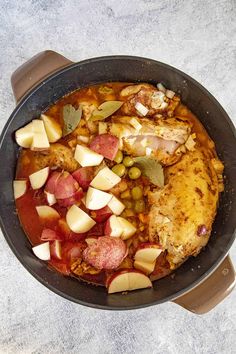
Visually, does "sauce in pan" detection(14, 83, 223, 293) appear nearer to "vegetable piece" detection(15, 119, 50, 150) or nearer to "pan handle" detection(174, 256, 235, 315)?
"vegetable piece" detection(15, 119, 50, 150)

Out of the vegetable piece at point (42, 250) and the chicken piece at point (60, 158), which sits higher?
the chicken piece at point (60, 158)

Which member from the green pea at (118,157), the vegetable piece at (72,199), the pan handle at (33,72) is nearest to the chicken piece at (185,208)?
the green pea at (118,157)

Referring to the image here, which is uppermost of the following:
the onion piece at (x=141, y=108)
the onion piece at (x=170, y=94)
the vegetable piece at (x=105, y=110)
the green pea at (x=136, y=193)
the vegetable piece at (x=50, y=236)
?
the onion piece at (x=170, y=94)

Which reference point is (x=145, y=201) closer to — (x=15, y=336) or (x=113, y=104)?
(x=113, y=104)

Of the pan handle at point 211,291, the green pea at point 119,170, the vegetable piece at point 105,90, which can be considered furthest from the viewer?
the vegetable piece at point 105,90

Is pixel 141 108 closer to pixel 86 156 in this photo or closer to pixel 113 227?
pixel 86 156

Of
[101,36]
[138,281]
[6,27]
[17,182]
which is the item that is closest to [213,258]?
[138,281]

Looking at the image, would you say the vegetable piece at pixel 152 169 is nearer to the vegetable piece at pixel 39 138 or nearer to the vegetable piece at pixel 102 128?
the vegetable piece at pixel 102 128

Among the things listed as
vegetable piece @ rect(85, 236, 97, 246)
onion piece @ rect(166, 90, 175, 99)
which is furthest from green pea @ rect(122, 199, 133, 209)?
onion piece @ rect(166, 90, 175, 99)
